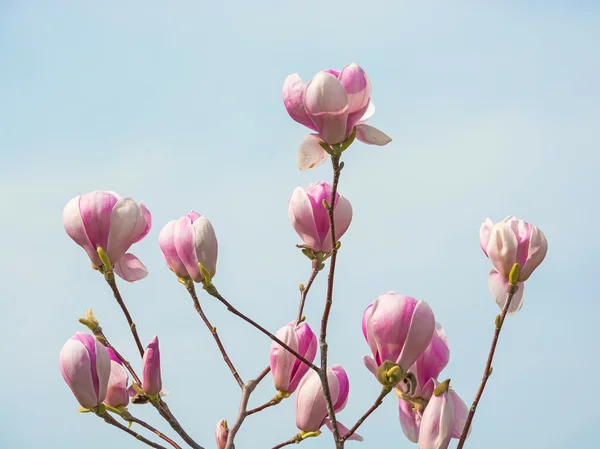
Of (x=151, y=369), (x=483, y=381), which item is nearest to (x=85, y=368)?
(x=151, y=369)

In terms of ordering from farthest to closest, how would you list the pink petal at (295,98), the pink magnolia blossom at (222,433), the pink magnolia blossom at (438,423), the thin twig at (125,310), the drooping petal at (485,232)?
the pink magnolia blossom at (222,433) → the thin twig at (125,310) → the drooping petal at (485,232) → the pink petal at (295,98) → the pink magnolia blossom at (438,423)

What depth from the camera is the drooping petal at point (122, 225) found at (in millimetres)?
2387

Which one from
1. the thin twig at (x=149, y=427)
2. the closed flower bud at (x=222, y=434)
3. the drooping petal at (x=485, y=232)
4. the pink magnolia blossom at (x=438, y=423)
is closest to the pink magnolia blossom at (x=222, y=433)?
the closed flower bud at (x=222, y=434)

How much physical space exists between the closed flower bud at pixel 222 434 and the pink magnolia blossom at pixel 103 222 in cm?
54

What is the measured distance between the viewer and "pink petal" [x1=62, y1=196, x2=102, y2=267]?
238 cm

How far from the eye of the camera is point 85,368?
222cm

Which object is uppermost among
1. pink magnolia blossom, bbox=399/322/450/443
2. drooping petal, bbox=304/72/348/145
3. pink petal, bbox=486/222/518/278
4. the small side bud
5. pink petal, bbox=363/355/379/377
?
drooping petal, bbox=304/72/348/145

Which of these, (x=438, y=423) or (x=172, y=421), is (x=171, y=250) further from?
(x=438, y=423)

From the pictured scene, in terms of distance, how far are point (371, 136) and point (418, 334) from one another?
0.50m

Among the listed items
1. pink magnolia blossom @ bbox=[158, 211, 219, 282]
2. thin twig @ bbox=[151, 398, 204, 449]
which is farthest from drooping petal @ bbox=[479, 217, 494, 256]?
thin twig @ bbox=[151, 398, 204, 449]

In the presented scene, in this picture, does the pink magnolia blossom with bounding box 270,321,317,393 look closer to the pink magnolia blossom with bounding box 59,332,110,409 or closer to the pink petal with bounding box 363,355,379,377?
the pink petal with bounding box 363,355,379,377

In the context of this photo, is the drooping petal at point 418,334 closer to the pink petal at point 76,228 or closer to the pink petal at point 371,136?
the pink petal at point 371,136

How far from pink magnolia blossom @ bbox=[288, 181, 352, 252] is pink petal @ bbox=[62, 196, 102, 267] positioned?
541 millimetres

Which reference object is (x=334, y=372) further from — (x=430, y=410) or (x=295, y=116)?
(x=295, y=116)
